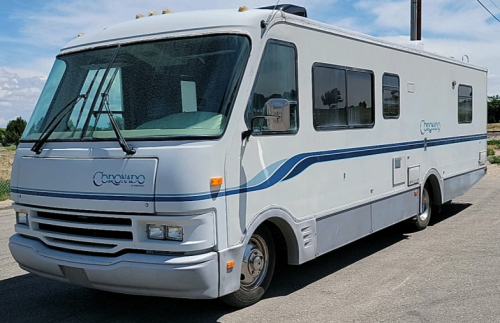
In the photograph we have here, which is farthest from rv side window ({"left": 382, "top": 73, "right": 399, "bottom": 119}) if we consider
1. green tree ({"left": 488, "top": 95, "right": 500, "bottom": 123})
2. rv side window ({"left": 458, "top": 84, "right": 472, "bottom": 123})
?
green tree ({"left": 488, "top": 95, "right": 500, "bottom": 123})

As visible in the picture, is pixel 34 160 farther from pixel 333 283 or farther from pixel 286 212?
pixel 333 283

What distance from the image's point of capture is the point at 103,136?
5.05m

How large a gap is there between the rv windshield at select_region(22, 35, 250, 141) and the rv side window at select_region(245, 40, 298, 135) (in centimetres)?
28

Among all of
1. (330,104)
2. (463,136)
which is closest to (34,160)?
(330,104)

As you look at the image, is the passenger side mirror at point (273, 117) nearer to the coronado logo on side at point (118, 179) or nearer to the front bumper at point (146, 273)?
the coronado logo on side at point (118, 179)

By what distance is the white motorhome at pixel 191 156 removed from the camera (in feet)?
15.1

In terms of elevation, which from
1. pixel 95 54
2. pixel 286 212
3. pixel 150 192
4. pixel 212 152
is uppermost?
pixel 95 54

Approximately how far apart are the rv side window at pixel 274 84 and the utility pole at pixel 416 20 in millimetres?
12949

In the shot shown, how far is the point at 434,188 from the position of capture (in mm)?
9383

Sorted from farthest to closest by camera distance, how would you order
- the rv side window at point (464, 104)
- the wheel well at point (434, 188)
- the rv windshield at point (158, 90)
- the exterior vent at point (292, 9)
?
the rv side window at point (464, 104), the wheel well at point (434, 188), the exterior vent at point (292, 9), the rv windshield at point (158, 90)

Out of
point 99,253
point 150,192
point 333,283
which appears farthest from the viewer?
point 333,283

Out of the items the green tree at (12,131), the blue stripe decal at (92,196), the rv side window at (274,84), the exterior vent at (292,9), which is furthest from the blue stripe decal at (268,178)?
the green tree at (12,131)

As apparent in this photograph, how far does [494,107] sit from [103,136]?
67.5 metres

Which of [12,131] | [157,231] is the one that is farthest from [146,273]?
[12,131]
